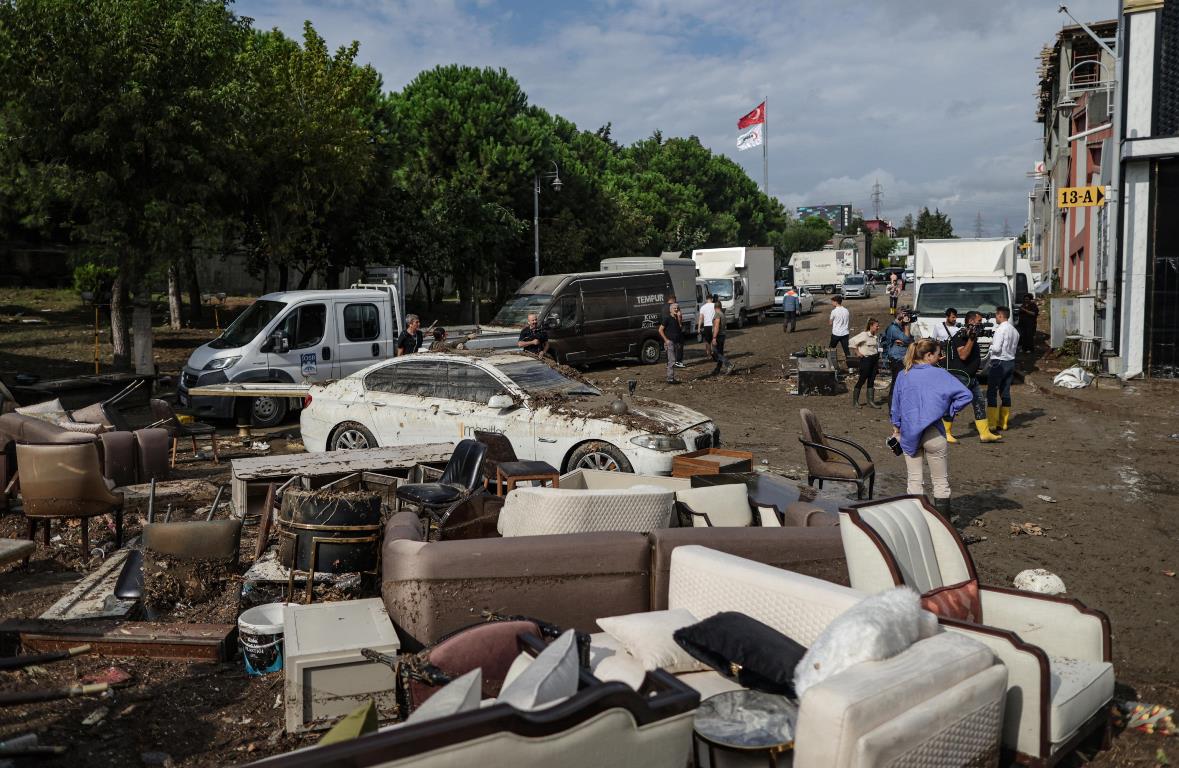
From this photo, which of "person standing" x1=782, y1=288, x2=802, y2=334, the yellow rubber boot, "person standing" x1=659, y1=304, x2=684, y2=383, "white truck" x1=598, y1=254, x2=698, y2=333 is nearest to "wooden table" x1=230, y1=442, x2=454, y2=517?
the yellow rubber boot

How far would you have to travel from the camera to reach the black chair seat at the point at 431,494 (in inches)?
271

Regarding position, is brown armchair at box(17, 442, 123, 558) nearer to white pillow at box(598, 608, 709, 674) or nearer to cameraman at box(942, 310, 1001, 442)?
white pillow at box(598, 608, 709, 674)

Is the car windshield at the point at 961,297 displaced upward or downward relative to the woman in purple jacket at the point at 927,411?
upward

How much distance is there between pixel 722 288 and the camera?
33750mm

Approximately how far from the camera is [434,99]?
35375mm

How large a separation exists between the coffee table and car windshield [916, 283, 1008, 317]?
56.9 feet

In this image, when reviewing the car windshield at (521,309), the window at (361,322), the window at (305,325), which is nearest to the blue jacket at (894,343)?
the window at (361,322)

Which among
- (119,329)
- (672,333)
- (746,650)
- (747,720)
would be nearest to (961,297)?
(672,333)

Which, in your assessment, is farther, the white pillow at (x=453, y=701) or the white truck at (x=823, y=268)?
the white truck at (x=823, y=268)

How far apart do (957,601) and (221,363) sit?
12.3 m

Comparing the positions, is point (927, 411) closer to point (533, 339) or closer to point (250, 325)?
point (250, 325)

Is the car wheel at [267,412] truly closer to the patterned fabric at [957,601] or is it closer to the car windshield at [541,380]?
the car windshield at [541,380]

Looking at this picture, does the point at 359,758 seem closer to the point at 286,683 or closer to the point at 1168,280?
the point at 286,683

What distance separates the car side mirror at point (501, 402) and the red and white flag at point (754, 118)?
50.2 metres
